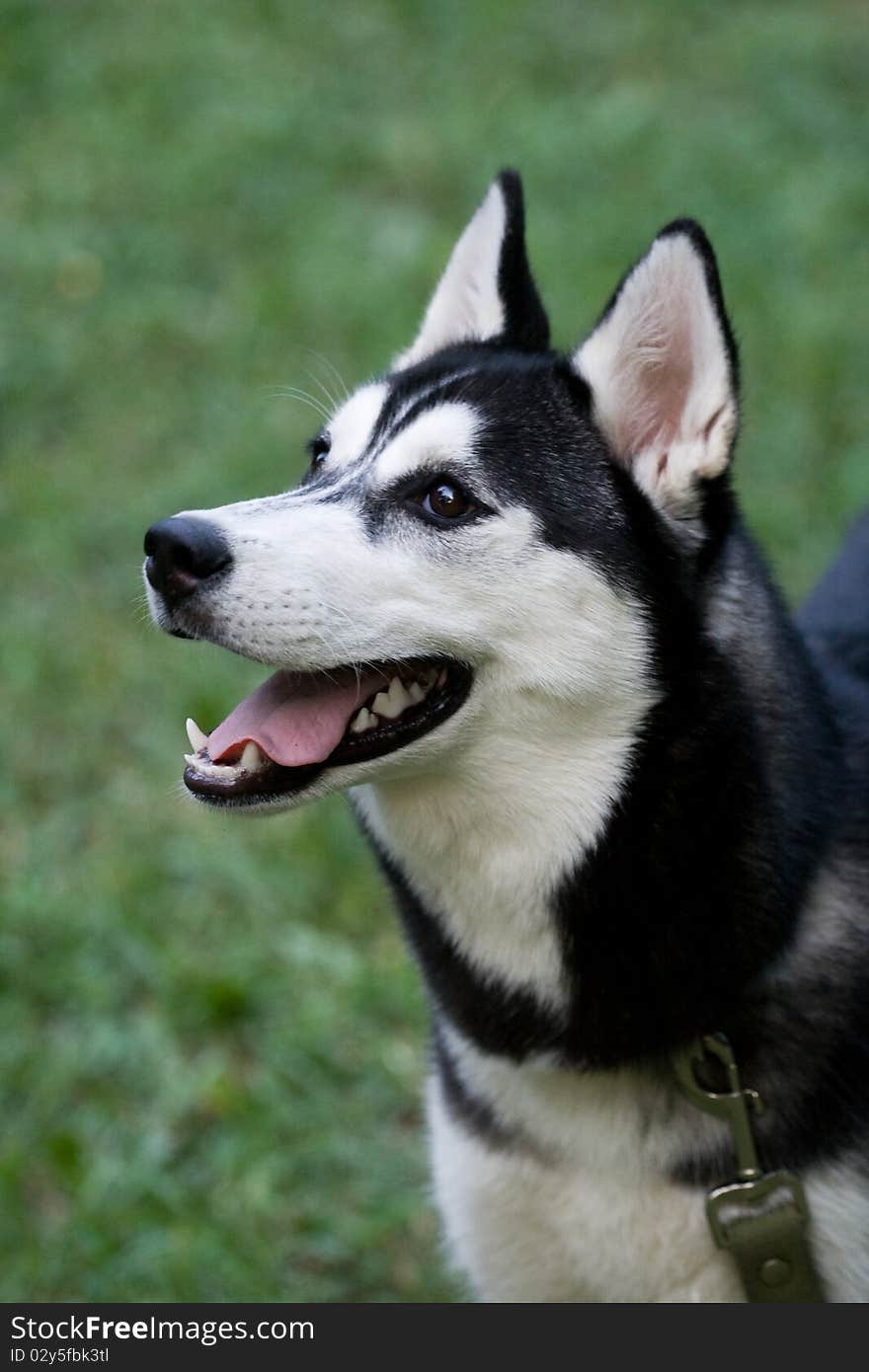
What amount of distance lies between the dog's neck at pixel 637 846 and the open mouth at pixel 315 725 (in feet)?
0.41

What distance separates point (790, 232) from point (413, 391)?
5.54m

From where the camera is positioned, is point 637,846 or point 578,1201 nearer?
point 637,846

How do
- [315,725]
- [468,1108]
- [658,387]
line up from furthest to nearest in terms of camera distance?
[468,1108] < [658,387] < [315,725]

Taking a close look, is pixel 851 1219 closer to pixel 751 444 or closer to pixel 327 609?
pixel 327 609

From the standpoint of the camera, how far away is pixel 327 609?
2389mm

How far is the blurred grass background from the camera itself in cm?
372

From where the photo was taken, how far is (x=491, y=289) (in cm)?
304

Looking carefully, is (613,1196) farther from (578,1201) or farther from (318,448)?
(318,448)

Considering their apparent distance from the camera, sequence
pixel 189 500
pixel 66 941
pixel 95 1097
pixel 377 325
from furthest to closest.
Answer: pixel 377 325
pixel 189 500
pixel 66 941
pixel 95 1097

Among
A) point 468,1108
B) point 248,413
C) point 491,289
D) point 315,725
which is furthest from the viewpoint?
point 248,413

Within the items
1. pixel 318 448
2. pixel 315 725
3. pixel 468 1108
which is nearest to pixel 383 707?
pixel 315 725

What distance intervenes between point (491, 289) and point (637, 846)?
1210 millimetres

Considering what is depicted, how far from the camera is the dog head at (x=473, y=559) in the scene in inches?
94.5

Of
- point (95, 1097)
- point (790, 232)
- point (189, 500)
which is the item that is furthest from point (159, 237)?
point (95, 1097)
